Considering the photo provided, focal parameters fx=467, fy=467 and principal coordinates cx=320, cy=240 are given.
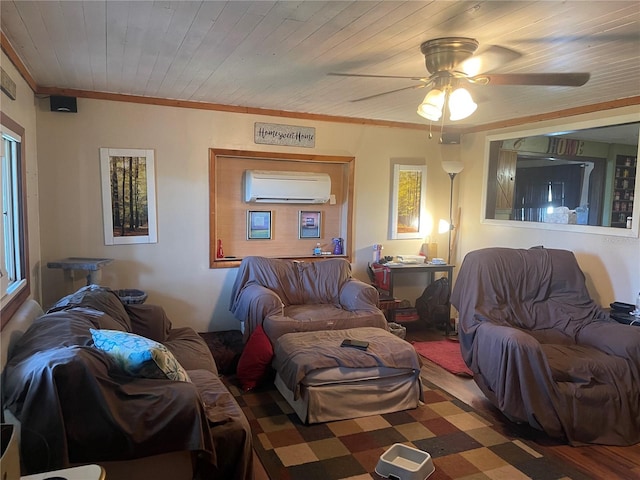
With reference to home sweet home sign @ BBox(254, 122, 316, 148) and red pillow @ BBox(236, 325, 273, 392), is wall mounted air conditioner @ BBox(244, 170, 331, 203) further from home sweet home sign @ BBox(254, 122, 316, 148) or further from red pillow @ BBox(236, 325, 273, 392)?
red pillow @ BBox(236, 325, 273, 392)

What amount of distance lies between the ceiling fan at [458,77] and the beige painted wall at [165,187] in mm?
2371

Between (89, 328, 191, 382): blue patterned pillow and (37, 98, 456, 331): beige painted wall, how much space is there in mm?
2251

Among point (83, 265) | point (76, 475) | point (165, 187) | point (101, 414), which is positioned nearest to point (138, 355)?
point (101, 414)

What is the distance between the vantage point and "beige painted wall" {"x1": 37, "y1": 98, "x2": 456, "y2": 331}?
3955mm

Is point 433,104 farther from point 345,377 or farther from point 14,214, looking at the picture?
point 14,214

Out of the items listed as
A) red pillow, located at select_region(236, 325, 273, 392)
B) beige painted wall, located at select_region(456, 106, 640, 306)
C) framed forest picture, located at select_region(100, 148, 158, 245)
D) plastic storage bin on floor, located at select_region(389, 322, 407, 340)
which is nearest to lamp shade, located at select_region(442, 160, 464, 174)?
beige painted wall, located at select_region(456, 106, 640, 306)

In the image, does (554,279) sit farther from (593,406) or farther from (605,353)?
(593,406)

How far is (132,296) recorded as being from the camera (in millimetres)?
3945

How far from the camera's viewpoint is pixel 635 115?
368 cm

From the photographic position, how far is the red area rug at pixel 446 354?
13.1 ft

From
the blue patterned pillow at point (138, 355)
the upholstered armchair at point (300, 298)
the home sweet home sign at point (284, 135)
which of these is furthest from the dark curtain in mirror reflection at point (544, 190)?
the blue patterned pillow at point (138, 355)

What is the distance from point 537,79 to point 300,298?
2.77 meters

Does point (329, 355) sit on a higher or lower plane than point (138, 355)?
lower

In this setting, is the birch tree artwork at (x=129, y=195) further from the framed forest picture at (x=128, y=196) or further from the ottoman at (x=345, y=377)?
the ottoman at (x=345, y=377)
